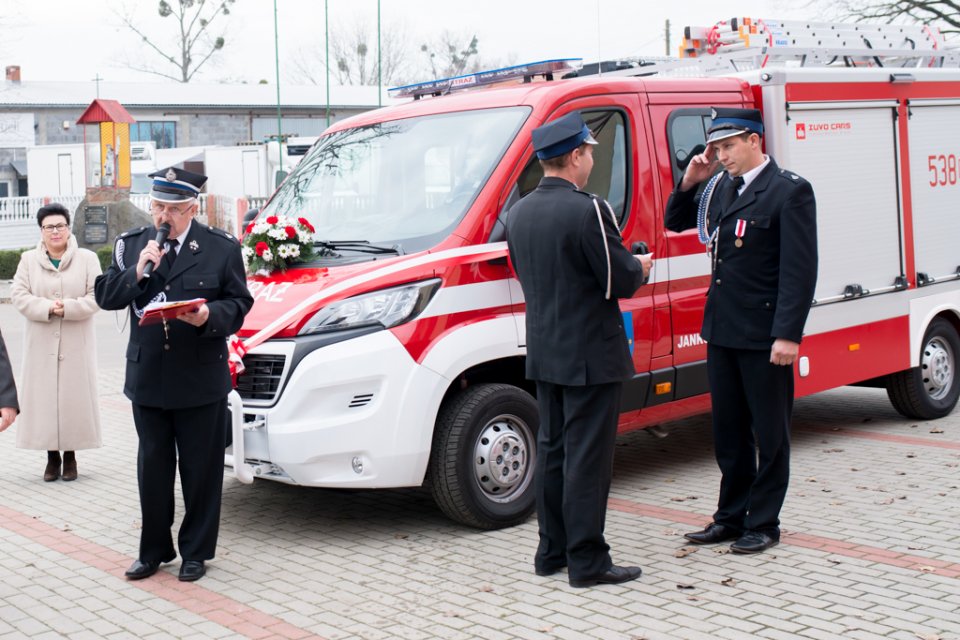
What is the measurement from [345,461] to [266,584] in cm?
74

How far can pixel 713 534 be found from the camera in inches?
241

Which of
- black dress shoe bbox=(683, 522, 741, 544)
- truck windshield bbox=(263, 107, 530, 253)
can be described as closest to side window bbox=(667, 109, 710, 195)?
truck windshield bbox=(263, 107, 530, 253)

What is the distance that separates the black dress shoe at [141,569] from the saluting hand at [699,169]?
340cm

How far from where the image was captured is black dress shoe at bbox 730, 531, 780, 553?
19.3 ft

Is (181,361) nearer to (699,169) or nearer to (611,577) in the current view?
(611,577)

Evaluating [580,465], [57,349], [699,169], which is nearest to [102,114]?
[57,349]

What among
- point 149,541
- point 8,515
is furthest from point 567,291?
point 8,515

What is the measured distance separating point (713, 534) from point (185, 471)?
2.69 m

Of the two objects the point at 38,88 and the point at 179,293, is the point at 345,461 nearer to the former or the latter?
the point at 179,293

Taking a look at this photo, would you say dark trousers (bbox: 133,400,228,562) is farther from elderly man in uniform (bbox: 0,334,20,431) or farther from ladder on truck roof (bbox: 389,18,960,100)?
ladder on truck roof (bbox: 389,18,960,100)

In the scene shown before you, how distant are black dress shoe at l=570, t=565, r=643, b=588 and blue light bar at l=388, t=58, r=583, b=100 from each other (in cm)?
318

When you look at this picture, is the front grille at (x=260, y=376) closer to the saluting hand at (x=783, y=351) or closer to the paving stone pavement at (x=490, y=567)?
the paving stone pavement at (x=490, y=567)

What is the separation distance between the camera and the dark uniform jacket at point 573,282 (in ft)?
17.3

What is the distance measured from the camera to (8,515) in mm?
7176
